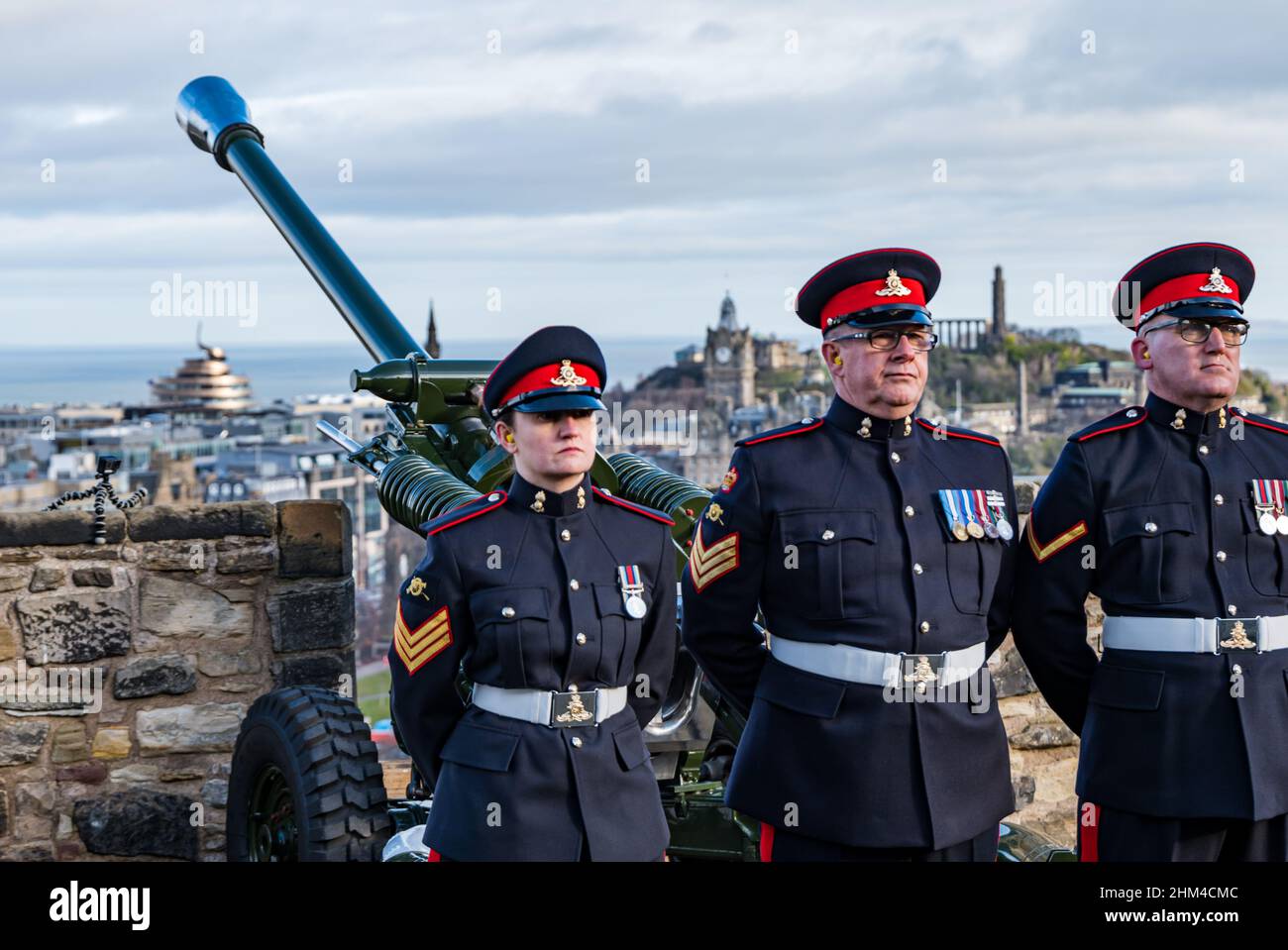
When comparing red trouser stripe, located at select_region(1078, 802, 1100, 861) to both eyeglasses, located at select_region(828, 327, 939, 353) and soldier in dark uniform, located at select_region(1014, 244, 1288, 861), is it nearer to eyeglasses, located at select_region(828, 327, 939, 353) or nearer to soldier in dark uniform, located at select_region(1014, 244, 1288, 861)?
soldier in dark uniform, located at select_region(1014, 244, 1288, 861)

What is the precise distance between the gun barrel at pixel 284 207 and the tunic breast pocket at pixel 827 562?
256cm

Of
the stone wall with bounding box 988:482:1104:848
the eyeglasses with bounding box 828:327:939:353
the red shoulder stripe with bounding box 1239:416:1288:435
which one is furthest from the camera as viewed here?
the stone wall with bounding box 988:482:1104:848

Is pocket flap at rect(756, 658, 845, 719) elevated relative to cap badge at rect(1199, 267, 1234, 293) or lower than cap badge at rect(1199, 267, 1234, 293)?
lower

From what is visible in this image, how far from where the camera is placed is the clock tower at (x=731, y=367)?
85938mm

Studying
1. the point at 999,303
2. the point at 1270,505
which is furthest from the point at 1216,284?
the point at 999,303

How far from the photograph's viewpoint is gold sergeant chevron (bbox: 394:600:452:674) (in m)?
3.37

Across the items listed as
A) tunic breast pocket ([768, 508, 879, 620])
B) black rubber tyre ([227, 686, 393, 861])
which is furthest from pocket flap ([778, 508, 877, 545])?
black rubber tyre ([227, 686, 393, 861])

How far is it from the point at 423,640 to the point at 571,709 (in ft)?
1.04

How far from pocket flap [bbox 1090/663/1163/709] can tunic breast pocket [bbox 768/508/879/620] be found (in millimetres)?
549

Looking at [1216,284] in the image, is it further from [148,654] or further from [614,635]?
[148,654]

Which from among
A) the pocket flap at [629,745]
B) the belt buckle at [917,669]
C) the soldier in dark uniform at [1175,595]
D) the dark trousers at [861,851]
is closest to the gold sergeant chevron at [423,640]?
the pocket flap at [629,745]

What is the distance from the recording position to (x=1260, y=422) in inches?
148

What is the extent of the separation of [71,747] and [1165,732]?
3.40m

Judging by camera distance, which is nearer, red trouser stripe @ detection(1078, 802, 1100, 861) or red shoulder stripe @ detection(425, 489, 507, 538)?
red shoulder stripe @ detection(425, 489, 507, 538)
